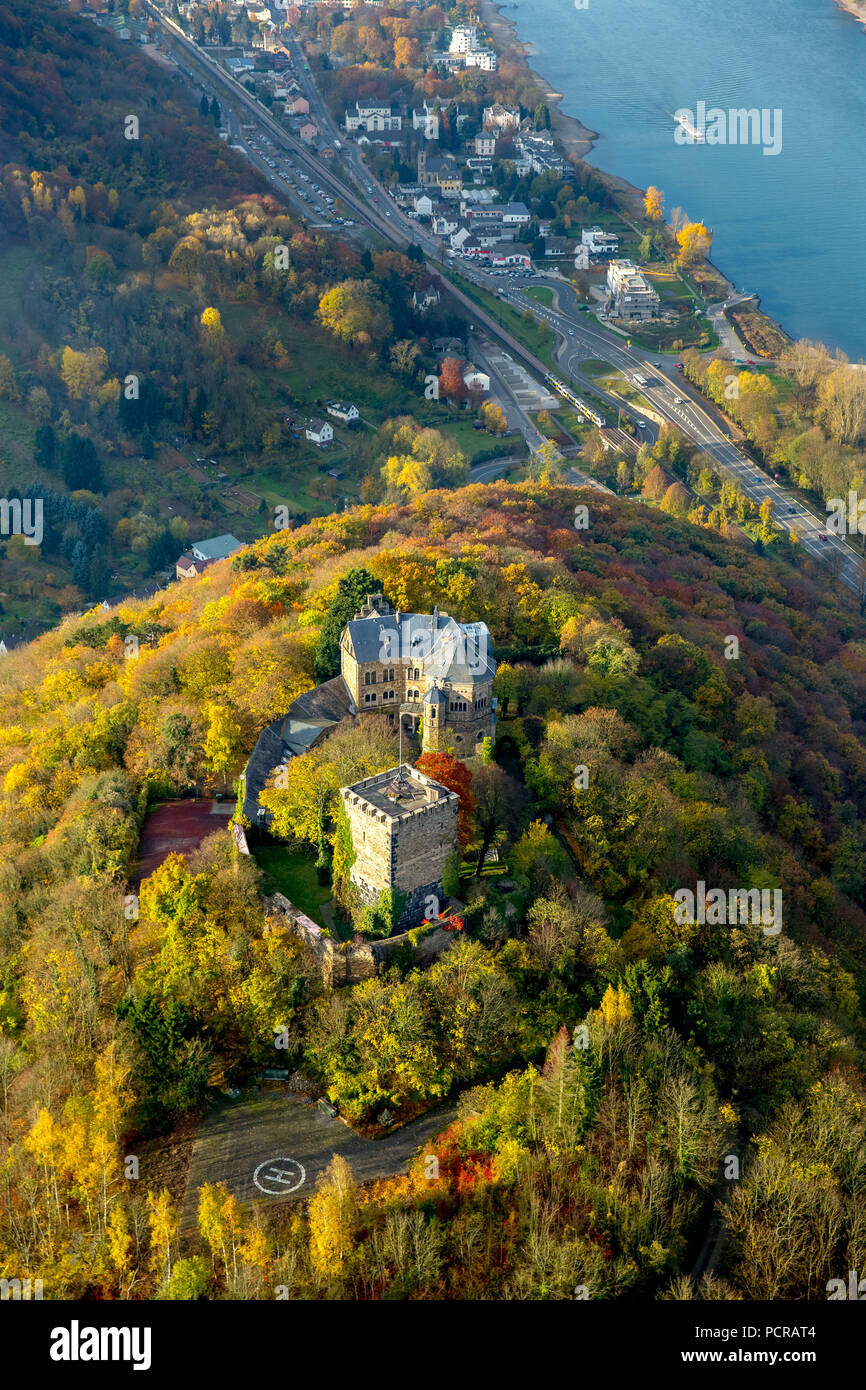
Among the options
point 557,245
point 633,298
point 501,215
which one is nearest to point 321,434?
point 633,298

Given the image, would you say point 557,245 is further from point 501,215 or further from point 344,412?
point 344,412

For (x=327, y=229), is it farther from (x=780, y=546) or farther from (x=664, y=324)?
(x=780, y=546)

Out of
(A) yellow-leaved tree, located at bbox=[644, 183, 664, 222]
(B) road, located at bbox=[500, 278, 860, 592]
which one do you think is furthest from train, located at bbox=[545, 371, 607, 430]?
(A) yellow-leaved tree, located at bbox=[644, 183, 664, 222]

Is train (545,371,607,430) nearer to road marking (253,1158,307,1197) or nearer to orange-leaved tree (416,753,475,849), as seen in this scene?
orange-leaved tree (416,753,475,849)

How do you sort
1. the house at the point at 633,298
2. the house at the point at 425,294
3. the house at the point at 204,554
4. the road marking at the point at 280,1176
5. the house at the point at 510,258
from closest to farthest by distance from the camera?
1. the road marking at the point at 280,1176
2. the house at the point at 204,554
3. the house at the point at 425,294
4. the house at the point at 633,298
5. the house at the point at 510,258

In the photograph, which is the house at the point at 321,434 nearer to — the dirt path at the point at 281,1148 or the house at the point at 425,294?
the house at the point at 425,294

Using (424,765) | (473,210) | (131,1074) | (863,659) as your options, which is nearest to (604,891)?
(424,765)

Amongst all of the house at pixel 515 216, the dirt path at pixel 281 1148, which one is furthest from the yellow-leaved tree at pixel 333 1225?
the house at pixel 515 216
